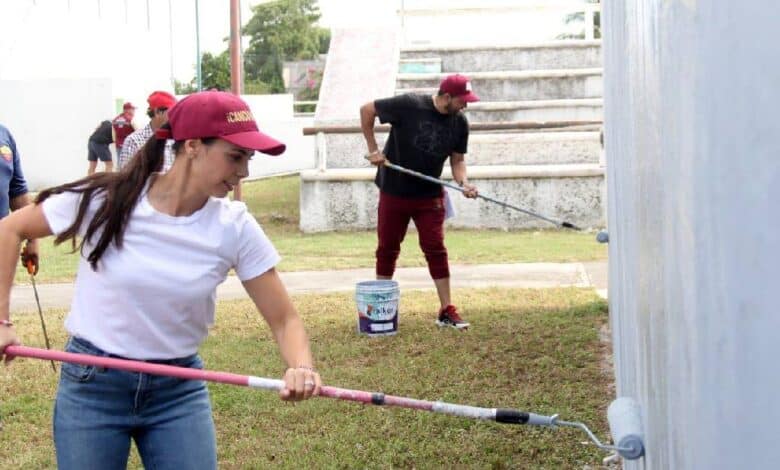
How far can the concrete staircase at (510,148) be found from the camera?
14.9m

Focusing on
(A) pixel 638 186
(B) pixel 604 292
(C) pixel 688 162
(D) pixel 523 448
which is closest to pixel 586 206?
(B) pixel 604 292

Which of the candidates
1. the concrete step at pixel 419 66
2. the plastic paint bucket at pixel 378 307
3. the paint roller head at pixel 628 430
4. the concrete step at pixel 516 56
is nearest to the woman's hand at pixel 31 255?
the plastic paint bucket at pixel 378 307

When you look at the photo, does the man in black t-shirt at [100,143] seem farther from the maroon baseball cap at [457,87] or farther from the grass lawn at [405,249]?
the maroon baseball cap at [457,87]

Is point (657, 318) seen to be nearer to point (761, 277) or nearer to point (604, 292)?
point (761, 277)

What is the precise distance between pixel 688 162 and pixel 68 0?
33.1 metres

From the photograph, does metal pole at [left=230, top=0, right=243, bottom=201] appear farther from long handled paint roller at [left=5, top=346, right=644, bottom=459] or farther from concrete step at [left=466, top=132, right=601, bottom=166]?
long handled paint roller at [left=5, top=346, right=644, bottom=459]

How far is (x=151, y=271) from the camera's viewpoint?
317 centimetres

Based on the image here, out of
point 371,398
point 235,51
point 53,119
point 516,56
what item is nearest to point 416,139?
point 371,398

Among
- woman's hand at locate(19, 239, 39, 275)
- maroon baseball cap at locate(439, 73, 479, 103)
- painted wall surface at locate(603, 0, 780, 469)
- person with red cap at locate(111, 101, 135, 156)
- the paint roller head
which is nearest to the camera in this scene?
painted wall surface at locate(603, 0, 780, 469)

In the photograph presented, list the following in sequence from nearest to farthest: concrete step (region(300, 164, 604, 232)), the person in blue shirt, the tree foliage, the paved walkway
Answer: the person in blue shirt, the paved walkway, concrete step (region(300, 164, 604, 232)), the tree foliage

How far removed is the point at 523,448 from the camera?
5.49 m

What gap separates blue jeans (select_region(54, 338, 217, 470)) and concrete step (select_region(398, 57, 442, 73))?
16.8 meters

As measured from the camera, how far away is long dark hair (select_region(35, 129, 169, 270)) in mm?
3158

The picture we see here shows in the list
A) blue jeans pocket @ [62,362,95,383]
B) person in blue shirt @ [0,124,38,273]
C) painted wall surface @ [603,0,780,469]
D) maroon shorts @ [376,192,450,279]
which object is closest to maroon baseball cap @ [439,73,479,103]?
maroon shorts @ [376,192,450,279]
